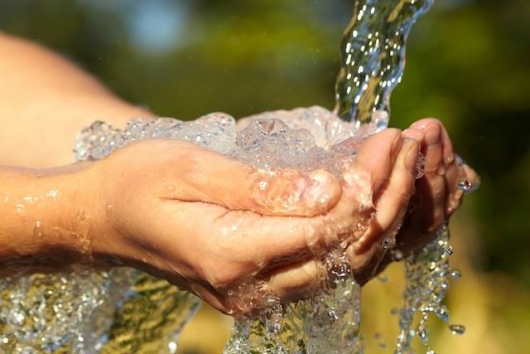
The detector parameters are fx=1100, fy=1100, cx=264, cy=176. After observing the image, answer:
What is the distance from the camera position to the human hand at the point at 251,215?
106 centimetres

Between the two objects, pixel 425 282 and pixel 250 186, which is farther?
pixel 425 282

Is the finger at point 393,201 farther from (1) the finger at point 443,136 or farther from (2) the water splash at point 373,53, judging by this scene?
(2) the water splash at point 373,53

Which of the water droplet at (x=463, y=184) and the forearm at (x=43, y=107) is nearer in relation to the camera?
the water droplet at (x=463, y=184)

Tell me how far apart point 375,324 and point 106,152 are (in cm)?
194

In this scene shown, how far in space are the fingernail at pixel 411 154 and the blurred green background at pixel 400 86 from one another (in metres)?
2.05

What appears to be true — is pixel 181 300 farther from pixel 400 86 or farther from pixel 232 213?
pixel 400 86

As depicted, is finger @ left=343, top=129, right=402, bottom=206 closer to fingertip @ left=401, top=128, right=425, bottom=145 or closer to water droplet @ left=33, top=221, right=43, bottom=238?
fingertip @ left=401, top=128, right=425, bottom=145

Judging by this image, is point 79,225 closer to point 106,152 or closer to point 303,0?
point 106,152

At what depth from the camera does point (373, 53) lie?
1678mm

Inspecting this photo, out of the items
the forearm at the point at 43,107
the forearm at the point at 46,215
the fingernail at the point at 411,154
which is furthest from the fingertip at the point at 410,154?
the forearm at the point at 43,107

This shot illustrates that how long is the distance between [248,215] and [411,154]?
189 millimetres

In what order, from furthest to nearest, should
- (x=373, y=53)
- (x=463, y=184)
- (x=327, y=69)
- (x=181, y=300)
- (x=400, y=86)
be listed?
(x=327, y=69) → (x=400, y=86) → (x=373, y=53) → (x=181, y=300) → (x=463, y=184)

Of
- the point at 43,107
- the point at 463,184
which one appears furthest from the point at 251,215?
the point at 43,107

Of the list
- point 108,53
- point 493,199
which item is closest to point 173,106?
point 108,53
